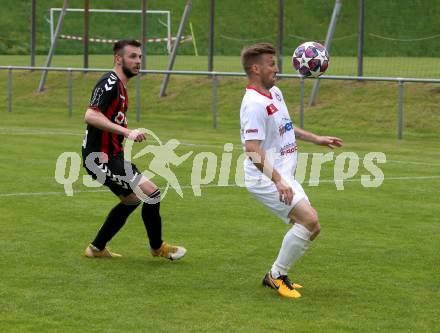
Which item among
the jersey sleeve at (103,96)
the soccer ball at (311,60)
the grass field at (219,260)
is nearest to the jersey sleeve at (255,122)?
the grass field at (219,260)

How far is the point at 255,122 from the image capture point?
27.0ft

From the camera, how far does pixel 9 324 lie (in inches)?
291

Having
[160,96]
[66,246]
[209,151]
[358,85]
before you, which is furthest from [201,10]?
[66,246]

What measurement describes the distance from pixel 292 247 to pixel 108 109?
88.6 inches

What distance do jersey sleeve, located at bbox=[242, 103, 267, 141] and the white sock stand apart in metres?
0.80

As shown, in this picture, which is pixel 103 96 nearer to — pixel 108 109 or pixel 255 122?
pixel 108 109

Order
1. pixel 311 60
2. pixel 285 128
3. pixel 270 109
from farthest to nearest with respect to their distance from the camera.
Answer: pixel 311 60, pixel 285 128, pixel 270 109

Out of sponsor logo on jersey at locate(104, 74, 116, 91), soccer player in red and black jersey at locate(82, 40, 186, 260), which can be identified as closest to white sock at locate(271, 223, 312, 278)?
soccer player in red and black jersey at locate(82, 40, 186, 260)

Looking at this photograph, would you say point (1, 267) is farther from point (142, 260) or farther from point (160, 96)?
point (160, 96)

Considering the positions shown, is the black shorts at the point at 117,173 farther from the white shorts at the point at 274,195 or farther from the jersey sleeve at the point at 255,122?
the jersey sleeve at the point at 255,122

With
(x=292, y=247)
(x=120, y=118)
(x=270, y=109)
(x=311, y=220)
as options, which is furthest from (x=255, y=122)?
(x=120, y=118)

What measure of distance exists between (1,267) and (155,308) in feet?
6.67

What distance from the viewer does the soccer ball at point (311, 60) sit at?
14.1 meters

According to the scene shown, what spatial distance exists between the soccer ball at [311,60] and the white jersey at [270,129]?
220 inches
